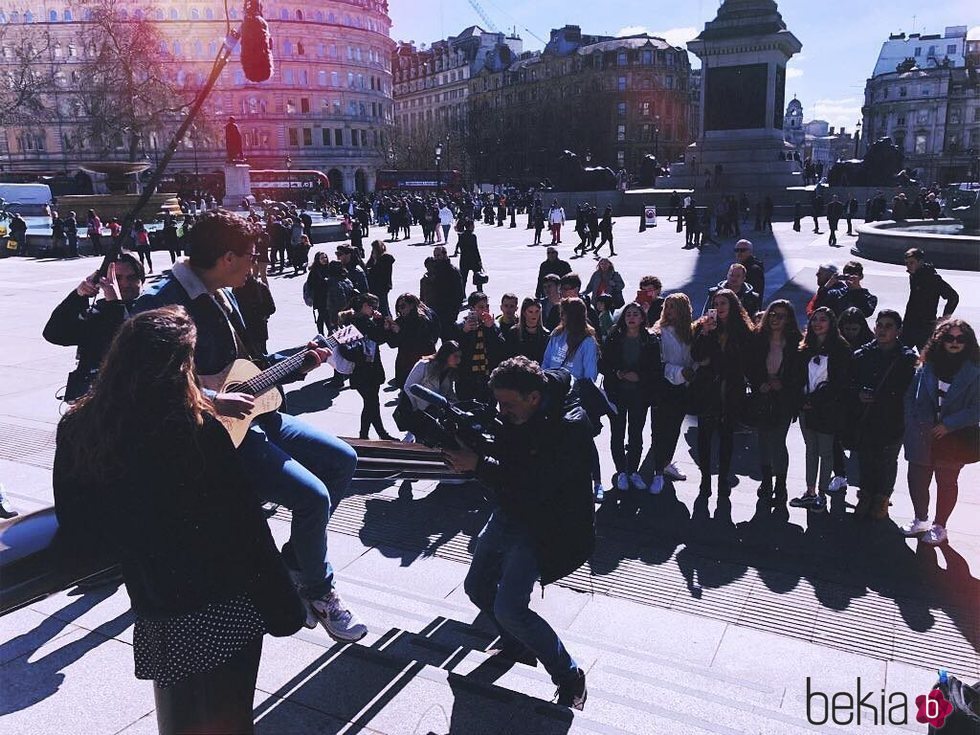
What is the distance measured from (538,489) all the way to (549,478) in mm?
69

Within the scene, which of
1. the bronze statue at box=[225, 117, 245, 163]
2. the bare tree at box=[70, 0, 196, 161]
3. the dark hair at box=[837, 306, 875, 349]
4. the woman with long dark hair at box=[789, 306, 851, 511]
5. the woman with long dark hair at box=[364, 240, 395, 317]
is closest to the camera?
the woman with long dark hair at box=[789, 306, 851, 511]

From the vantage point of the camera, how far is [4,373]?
10.6 m

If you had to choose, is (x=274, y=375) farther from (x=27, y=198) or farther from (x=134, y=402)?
(x=27, y=198)

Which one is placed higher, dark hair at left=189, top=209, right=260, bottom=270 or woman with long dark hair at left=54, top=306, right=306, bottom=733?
dark hair at left=189, top=209, right=260, bottom=270

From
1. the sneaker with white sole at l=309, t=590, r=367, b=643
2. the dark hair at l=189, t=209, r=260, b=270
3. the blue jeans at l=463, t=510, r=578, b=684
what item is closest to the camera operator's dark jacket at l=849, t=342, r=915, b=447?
the blue jeans at l=463, t=510, r=578, b=684

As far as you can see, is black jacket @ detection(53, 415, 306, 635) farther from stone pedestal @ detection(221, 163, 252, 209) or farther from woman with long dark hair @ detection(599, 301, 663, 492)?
stone pedestal @ detection(221, 163, 252, 209)

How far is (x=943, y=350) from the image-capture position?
5.09 m

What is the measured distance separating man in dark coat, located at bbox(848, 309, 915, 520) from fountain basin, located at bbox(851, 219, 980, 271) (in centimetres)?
1660

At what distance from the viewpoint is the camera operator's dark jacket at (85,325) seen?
4.49 metres

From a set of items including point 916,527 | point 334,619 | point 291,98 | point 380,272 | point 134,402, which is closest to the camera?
point 134,402

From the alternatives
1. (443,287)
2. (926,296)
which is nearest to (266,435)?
(443,287)

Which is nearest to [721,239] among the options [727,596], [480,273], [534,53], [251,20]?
[480,273]

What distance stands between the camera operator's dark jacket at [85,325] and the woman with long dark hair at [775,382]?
465 cm

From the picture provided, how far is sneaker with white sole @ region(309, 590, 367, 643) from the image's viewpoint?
3723 mm
